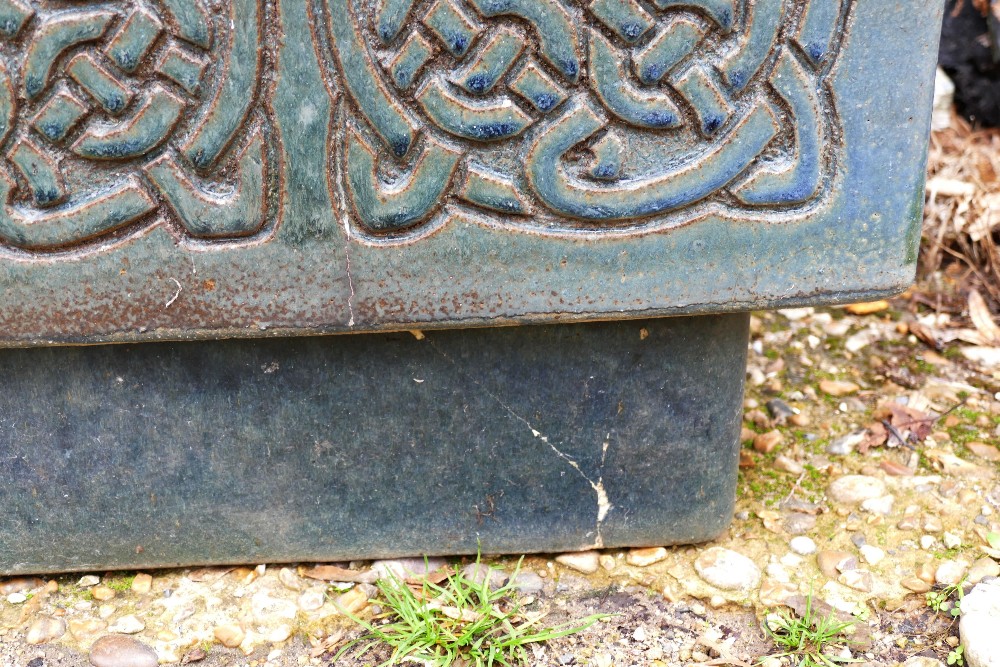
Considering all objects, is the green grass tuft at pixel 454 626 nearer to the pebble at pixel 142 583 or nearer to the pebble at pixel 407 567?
the pebble at pixel 407 567

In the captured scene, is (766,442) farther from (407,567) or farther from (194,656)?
(194,656)

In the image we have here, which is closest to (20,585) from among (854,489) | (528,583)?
(528,583)

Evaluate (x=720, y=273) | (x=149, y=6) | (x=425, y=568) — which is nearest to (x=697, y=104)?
(x=720, y=273)

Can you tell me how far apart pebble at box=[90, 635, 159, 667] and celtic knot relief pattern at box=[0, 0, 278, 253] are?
46 cm

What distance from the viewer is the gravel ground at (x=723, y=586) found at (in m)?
1.04

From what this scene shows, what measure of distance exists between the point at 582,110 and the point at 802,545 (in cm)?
65

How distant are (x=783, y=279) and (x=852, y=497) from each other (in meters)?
0.47

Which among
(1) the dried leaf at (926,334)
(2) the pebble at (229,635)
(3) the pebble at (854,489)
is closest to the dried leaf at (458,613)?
(2) the pebble at (229,635)

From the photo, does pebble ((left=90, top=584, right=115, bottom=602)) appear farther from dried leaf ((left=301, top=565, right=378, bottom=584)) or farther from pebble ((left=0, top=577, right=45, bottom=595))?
dried leaf ((left=301, top=565, right=378, bottom=584))

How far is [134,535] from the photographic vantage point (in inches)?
43.9

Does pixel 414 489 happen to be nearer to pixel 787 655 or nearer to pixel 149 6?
pixel 787 655

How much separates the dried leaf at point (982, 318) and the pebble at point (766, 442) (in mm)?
563

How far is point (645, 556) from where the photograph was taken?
45.9 inches

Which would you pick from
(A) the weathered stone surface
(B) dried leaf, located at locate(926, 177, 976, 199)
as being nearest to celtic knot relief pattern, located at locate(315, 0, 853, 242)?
(A) the weathered stone surface
